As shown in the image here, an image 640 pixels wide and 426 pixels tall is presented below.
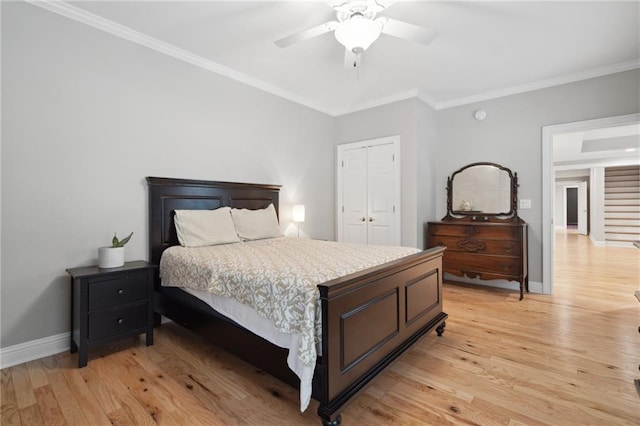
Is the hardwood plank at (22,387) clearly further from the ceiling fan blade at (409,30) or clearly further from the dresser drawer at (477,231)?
the dresser drawer at (477,231)

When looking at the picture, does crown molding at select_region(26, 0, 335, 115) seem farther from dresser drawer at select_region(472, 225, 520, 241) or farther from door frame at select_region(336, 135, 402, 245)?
dresser drawer at select_region(472, 225, 520, 241)

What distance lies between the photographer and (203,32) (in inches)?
110

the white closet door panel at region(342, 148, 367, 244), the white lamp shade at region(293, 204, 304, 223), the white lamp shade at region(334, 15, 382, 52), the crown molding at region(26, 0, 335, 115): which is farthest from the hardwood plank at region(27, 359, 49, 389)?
the white closet door panel at region(342, 148, 367, 244)

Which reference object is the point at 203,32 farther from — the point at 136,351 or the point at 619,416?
the point at 619,416

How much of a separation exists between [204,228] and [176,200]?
16.7 inches

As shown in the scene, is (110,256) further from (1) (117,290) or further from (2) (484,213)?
(2) (484,213)

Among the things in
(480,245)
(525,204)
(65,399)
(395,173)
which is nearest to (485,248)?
(480,245)

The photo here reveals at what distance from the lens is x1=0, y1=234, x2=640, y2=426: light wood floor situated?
5.34 ft

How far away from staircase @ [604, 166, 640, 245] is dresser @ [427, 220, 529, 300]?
6696 millimetres

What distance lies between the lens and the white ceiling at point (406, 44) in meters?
2.46

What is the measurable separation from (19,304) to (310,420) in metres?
2.31

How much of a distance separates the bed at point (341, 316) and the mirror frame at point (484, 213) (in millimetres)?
2072

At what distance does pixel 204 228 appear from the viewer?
297cm

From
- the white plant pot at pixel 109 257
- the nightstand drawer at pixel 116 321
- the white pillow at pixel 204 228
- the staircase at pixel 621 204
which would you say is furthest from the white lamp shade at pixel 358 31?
the staircase at pixel 621 204
